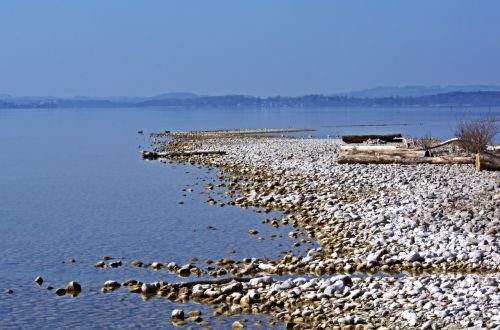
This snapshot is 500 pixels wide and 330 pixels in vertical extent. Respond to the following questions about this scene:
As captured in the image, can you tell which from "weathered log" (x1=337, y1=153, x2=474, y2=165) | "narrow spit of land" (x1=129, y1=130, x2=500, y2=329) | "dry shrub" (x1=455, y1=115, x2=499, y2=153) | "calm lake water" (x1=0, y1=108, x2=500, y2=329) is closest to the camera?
"narrow spit of land" (x1=129, y1=130, x2=500, y2=329)

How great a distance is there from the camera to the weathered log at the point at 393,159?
27375 mm

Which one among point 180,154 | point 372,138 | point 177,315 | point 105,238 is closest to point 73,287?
point 177,315

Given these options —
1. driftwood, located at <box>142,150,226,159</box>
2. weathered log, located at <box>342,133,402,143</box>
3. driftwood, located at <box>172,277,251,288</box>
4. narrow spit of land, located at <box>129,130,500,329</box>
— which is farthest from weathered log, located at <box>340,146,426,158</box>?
driftwood, located at <box>172,277,251,288</box>

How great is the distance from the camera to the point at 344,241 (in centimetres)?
1616

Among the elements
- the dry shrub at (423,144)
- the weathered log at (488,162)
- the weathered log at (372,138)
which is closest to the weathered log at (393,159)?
the dry shrub at (423,144)

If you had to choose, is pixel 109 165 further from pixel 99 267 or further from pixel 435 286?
pixel 435 286

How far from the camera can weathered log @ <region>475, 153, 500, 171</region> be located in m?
25.0

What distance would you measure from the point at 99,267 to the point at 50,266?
3.78 ft

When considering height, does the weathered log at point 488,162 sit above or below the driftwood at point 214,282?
above

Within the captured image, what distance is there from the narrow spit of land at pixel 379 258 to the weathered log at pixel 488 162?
15.2 inches

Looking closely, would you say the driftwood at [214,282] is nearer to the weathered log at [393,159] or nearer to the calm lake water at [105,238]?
the calm lake water at [105,238]

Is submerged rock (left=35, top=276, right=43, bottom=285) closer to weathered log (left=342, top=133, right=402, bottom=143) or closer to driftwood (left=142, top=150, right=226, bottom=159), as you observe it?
driftwood (left=142, top=150, right=226, bottom=159)

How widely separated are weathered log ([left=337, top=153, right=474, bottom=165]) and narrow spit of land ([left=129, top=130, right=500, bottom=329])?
1834mm

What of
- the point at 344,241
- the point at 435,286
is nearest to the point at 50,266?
the point at 344,241
